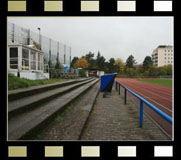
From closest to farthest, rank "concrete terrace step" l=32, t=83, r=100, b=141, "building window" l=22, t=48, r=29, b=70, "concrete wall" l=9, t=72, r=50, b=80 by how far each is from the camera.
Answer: "concrete terrace step" l=32, t=83, r=100, b=141, "concrete wall" l=9, t=72, r=50, b=80, "building window" l=22, t=48, r=29, b=70

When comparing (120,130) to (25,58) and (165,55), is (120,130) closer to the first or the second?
(25,58)

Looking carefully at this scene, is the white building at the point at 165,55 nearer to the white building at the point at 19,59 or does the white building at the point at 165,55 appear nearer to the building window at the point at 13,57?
the white building at the point at 19,59

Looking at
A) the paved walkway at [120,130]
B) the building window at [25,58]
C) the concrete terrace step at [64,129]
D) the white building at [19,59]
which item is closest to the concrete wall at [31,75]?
the white building at [19,59]

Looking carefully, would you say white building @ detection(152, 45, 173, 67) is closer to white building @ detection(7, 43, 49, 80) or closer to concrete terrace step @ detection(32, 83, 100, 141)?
concrete terrace step @ detection(32, 83, 100, 141)

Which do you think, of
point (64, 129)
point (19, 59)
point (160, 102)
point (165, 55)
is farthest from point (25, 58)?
point (165, 55)

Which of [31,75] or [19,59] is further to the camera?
[31,75]

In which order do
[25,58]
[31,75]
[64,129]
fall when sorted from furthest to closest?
1. [25,58]
2. [31,75]
3. [64,129]

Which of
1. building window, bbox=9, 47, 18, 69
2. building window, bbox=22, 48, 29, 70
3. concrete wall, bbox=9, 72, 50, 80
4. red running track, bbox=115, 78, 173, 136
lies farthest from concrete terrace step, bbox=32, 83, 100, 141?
building window, bbox=9, 47, 18, 69

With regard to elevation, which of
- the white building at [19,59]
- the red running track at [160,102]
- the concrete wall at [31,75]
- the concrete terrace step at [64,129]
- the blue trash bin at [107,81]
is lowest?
the red running track at [160,102]
